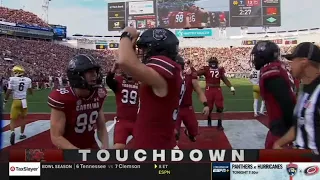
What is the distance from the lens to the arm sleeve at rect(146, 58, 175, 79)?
249 centimetres

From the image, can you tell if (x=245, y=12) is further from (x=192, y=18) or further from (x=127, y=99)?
(x=127, y=99)

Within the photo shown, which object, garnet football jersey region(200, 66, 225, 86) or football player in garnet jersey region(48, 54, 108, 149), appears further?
garnet football jersey region(200, 66, 225, 86)

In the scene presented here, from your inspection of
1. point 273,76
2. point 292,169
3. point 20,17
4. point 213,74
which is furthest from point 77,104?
point 20,17

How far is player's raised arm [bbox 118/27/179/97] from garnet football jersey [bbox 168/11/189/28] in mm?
36978

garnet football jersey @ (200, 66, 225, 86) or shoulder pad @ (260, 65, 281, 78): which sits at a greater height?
shoulder pad @ (260, 65, 281, 78)

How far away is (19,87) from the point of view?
32.2 ft

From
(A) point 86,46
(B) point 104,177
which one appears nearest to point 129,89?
(B) point 104,177

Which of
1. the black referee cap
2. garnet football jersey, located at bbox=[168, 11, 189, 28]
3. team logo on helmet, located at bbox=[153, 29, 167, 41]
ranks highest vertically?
garnet football jersey, located at bbox=[168, 11, 189, 28]

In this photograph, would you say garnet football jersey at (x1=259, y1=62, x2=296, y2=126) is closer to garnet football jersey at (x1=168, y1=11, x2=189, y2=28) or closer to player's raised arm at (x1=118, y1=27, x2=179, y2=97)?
player's raised arm at (x1=118, y1=27, x2=179, y2=97)

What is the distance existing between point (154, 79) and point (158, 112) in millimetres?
328

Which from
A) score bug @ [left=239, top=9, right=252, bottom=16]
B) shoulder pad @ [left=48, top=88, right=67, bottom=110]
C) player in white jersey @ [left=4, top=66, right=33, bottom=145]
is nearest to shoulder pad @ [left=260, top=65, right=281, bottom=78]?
shoulder pad @ [left=48, top=88, right=67, bottom=110]

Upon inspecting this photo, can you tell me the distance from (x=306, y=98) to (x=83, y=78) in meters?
1.83

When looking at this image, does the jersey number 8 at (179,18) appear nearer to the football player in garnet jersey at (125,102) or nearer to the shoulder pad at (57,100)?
the football player in garnet jersey at (125,102)

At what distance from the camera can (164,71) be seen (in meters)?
2.50
